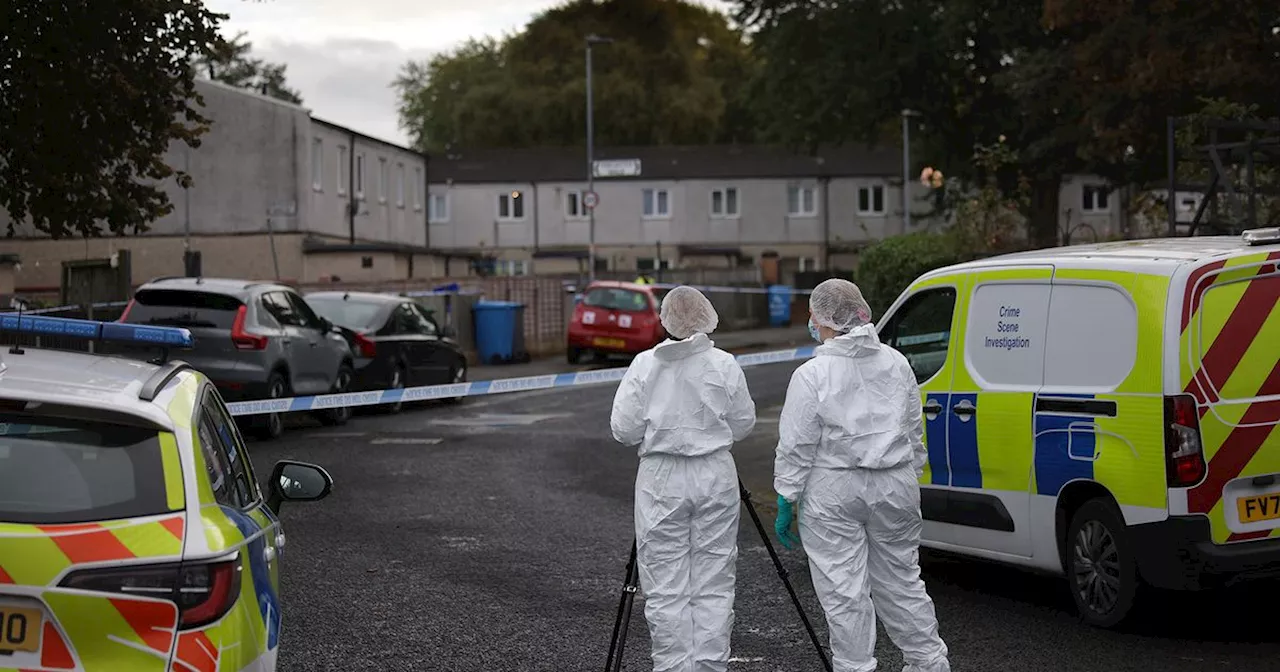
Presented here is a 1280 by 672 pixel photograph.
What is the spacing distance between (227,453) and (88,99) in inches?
552

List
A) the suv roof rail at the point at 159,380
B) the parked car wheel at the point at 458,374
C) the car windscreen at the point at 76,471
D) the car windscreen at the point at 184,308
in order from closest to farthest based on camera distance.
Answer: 1. the car windscreen at the point at 76,471
2. the suv roof rail at the point at 159,380
3. the car windscreen at the point at 184,308
4. the parked car wheel at the point at 458,374

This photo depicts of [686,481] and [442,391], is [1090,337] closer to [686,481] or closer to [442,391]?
[686,481]

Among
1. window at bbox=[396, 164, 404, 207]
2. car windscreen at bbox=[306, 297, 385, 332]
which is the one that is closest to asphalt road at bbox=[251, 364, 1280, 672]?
car windscreen at bbox=[306, 297, 385, 332]

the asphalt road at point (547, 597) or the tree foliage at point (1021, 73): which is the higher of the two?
the tree foliage at point (1021, 73)

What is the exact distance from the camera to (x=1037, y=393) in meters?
9.12

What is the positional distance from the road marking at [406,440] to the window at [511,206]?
6058 centimetres

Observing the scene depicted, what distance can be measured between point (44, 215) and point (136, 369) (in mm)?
14788

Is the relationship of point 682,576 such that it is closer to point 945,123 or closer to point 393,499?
point 393,499

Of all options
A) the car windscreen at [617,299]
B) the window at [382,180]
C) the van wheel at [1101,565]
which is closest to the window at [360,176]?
the window at [382,180]

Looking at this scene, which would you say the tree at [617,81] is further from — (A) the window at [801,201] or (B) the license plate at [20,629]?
(B) the license plate at [20,629]

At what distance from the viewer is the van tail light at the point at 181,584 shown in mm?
4418

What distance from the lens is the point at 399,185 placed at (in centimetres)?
6438

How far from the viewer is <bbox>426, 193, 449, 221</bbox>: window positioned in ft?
260

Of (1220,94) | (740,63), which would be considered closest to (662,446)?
(1220,94)
